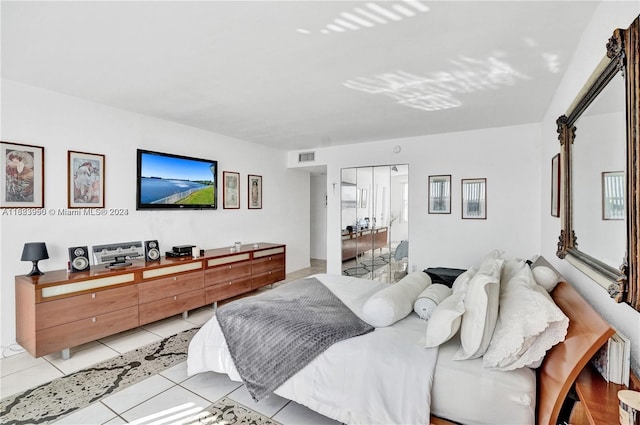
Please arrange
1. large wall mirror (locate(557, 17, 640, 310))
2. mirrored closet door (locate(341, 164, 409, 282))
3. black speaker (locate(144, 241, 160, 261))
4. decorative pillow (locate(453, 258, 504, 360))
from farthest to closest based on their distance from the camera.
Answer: mirrored closet door (locate(341, 164, 409, 282)) → black speaker (locate(144, 241, 160, 261)) → decorative pillow (locate(453, 258, 504, 360)) → large wall mirror (locate(557, 17, 640, 310))

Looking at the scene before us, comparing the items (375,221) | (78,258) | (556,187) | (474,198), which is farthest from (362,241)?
(78,258)

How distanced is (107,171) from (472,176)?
492cm

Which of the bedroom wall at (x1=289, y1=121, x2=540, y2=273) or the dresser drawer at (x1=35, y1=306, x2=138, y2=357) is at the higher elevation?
the bedroom wall at (x1=289, y1=121, x2=540, y2=273)

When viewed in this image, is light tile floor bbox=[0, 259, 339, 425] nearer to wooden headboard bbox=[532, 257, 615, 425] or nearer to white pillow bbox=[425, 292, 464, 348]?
white pillow bbox=[425, 292, 464, 348]

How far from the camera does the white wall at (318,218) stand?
26.3ft

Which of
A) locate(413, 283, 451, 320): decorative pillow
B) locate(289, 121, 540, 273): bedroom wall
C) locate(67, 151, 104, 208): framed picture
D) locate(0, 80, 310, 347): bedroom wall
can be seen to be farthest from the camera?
locate(289, 121, 540, 273): bedroom wall

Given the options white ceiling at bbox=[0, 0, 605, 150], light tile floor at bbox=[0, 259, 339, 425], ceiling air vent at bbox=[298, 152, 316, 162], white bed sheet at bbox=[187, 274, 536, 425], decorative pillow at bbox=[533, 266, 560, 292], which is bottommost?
light tile floor at bbox=[0, 259, 339, 425]

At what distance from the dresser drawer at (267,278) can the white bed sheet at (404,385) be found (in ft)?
9.38

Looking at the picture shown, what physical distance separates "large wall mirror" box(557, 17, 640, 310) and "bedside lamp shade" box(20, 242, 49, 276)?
4.11 m

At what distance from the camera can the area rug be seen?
2.04m

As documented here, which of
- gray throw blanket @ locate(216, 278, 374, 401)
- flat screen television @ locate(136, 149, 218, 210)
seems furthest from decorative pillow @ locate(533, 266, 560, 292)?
flat screen television @ locate(136, 149, 218, 210)

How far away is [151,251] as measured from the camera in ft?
12.3

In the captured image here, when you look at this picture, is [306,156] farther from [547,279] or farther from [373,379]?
[373,379]

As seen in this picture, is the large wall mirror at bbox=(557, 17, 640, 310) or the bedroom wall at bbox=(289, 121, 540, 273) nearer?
the large wall mirror at bbox=(557, 17, 640, 310)
